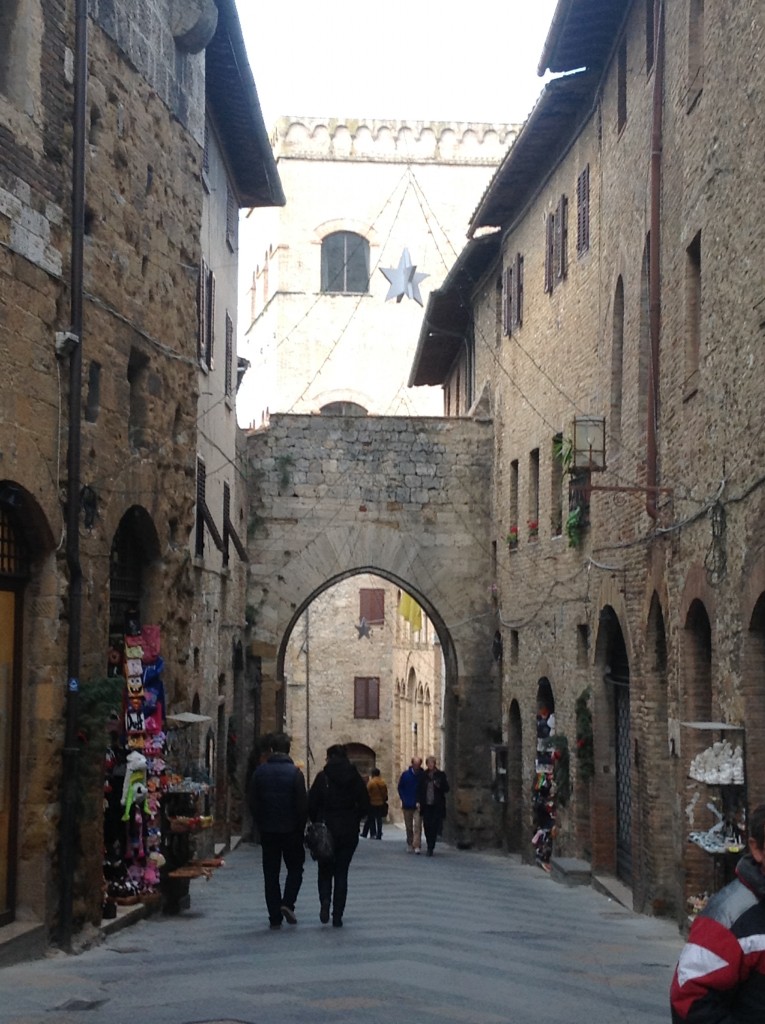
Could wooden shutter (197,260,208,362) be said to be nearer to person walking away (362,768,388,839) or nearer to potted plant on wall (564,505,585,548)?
potted plant on wall (564,505,585,548)

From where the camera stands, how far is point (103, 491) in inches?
444

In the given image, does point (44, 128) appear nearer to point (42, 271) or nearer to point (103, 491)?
point (42, 271)

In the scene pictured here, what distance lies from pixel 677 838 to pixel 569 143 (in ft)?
30.7

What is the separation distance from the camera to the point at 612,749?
1748 centimetres

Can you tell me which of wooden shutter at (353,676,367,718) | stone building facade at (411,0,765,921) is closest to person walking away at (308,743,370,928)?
stone building facade at (411,0,765,921)

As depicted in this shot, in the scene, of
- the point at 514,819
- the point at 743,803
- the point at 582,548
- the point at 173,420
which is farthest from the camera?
the point at 514,819

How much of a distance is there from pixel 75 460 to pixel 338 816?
10.7 feet

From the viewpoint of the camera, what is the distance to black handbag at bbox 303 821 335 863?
11.4 metres

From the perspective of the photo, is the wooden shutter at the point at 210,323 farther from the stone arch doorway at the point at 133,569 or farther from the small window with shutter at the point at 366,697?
the small window with shutter at the point at 366,697

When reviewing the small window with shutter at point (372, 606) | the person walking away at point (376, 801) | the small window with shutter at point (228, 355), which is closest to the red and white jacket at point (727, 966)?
the small window with shutter at point (228, 355)

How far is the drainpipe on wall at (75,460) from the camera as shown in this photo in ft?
34.0

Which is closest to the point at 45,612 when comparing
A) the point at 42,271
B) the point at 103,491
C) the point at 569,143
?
the point at 103,491

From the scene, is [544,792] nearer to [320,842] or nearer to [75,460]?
[320,842]

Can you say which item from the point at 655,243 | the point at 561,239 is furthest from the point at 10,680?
the point at 561,239
